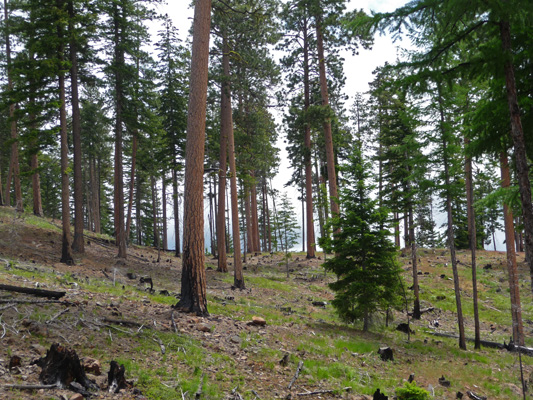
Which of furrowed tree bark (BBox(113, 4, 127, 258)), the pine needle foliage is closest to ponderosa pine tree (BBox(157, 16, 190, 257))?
furrowed tree bark (BBox(113, 4, 127, 258))

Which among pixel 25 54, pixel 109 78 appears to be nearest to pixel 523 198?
pixel 109 78

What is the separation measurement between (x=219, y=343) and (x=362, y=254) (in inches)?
272

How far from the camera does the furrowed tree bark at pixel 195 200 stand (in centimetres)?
849

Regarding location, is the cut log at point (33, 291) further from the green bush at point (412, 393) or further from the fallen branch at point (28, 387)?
the green bush at point (412, 393)

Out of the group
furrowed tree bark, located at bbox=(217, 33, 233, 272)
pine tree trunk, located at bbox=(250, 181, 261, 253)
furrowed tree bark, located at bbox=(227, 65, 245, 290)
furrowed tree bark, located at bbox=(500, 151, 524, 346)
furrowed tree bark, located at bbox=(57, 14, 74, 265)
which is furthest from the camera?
pine tree trunk, located at bbox=(250, 181, 261, 253)

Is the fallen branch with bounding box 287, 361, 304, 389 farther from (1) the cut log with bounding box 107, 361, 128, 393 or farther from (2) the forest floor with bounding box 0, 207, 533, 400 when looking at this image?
(1) the cut log with bounding box 107, 361, 128, 393

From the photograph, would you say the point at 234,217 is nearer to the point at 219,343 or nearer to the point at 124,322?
the point at 219,343

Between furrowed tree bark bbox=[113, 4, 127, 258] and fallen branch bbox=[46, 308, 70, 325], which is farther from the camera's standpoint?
furrowed tree bark bbox=[113, 4, 127, 258]

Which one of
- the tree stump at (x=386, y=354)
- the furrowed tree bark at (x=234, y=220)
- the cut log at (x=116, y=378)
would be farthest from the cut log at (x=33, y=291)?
the furrowed tree bark at (x=234, y=220)

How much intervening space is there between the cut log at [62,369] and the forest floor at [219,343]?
0.13 m

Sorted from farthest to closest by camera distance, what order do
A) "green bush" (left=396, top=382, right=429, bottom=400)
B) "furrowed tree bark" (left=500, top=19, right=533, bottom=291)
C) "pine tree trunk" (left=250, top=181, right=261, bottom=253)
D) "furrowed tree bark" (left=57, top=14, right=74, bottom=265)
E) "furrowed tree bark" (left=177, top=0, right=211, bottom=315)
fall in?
1. "pine tree trunk" (left=250, top=181, right=261, bottom=253)
2. "furrowed tree bark" (left=57, top=14, right=74, bottom=265)
3. "furrowed tree bark" (left=177, top=0, right=211, bottom=315)
4. "furrowed tree bark" (left=500, top=19, right=533, bottom=291)
5. "green bush" (left=396, top=382, right=429, bottom=400)

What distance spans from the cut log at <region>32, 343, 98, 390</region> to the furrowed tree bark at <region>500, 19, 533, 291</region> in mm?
7565

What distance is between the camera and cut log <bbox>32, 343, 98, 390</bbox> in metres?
4.50

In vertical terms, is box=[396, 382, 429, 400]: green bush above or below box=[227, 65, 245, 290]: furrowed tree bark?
below
